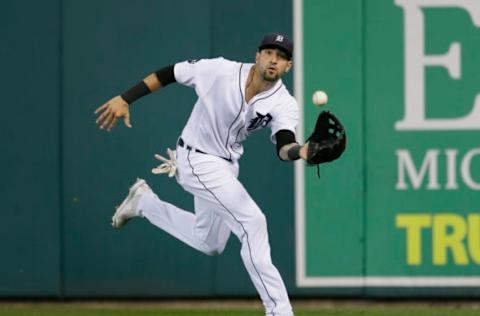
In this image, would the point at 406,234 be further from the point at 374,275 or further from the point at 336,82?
the point at 336,82

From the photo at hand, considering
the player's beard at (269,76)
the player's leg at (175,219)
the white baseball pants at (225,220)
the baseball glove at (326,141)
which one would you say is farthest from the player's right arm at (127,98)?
the baseball glove at (326,141)

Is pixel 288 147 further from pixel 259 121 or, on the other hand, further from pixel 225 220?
pixel 225 220

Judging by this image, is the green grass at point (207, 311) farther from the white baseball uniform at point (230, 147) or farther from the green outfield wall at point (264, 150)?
the white baseball uniform at point (230, 147)

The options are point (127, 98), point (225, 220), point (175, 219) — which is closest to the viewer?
point (127, 98)

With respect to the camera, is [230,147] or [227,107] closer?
[227,107]

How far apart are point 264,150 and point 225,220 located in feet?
5.14

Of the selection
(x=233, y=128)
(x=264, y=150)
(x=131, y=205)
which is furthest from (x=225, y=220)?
(x=264, y=150)

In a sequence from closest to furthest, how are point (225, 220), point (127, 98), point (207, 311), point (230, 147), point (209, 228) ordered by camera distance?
point (127, 98) < point (225, 220) < point (230, 147) < point (209, 228) < point (207, 311)

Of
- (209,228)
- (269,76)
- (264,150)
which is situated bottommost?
(209,228)

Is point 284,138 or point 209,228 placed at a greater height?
point 284,138

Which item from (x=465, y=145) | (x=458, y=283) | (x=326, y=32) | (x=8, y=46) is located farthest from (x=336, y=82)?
(x=8, y=46)

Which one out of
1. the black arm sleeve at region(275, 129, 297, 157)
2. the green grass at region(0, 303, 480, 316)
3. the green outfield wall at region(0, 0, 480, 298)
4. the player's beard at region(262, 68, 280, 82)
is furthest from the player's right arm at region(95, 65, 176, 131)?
the green grass at region(0, 303, 480, 316)

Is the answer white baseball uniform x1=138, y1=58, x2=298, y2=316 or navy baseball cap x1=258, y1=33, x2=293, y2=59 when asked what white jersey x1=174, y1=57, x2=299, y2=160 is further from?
navy baseball cap x1=258, y1=33, x2=293, y2=59

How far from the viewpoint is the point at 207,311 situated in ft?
27.6
